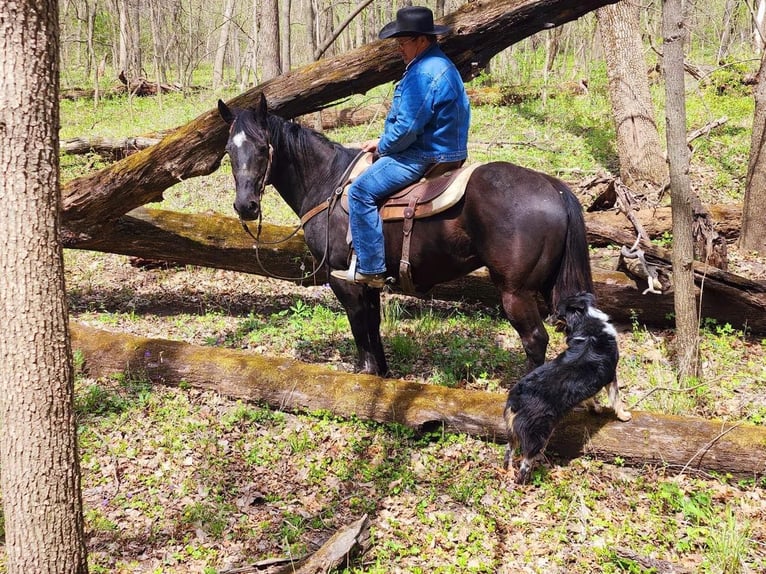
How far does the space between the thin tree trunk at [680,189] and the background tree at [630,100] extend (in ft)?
19.2

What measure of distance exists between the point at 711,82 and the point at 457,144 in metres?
14.2

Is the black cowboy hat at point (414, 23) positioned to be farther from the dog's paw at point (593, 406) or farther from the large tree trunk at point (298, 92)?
the dog's paw at point (593, 406)

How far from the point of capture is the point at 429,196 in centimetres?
525

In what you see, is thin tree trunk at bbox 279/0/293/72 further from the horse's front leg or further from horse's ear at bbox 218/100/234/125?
the horse's front leg

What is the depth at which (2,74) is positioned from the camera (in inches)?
110

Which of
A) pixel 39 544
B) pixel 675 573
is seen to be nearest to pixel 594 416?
pixel 675 573

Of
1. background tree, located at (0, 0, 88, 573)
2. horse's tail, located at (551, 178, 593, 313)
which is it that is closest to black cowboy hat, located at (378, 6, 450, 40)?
horse's tail, located at (551, 178, 593, 313)

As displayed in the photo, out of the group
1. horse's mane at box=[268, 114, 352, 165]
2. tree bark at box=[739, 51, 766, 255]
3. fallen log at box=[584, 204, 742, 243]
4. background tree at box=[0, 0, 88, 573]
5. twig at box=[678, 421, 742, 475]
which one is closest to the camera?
background tree at box=[0, 0, 88, 573]

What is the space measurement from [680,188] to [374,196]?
2882 mm

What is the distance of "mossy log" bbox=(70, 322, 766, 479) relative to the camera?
14.5 ft

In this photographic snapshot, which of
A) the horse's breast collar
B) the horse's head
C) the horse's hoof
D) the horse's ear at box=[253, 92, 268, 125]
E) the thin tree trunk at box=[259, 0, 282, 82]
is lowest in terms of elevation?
the horse's hoof

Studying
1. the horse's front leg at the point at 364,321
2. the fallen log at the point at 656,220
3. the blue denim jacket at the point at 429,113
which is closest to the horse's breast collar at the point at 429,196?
the blue denim jacket at the point at 429,113

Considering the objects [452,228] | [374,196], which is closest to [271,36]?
[374,196]

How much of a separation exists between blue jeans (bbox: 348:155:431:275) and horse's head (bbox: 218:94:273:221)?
1.00m
